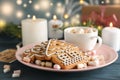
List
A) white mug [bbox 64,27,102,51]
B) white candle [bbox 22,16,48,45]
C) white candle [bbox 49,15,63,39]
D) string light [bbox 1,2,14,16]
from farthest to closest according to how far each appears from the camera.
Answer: string light [bbox 1,2,14,16] → white candle [bbox 49,15,63,39] → white candle [bbox 22,16,48,45] → white mug [bbox 64,27,102,51]

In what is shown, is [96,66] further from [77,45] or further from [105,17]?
[105,17]

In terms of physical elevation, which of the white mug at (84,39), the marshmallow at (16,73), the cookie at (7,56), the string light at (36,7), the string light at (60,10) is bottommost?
the marshmallow at (16,73)

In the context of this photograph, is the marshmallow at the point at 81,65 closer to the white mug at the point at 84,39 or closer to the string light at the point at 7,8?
the white mug at the point at 84,39

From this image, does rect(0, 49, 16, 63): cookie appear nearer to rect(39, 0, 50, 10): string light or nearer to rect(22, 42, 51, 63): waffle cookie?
rect(22, 42, 51, 63): waffle cookie

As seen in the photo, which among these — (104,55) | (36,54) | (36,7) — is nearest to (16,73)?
(36,54)

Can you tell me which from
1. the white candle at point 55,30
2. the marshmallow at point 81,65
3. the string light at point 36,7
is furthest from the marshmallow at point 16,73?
the string light at point 36,7

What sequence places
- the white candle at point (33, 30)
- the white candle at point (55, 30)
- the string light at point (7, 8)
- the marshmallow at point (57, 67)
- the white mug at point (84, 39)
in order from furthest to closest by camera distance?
the string light at point (7, 8)
the white candle at point (55, 30)
the white candle at point (33, 30)
the white mug at point (84, 39)
the marshmallow at point (57, 67)

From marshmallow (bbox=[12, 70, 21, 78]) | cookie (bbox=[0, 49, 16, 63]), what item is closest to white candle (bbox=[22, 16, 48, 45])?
cookie (bbox=[0, 49, 16, 63])
